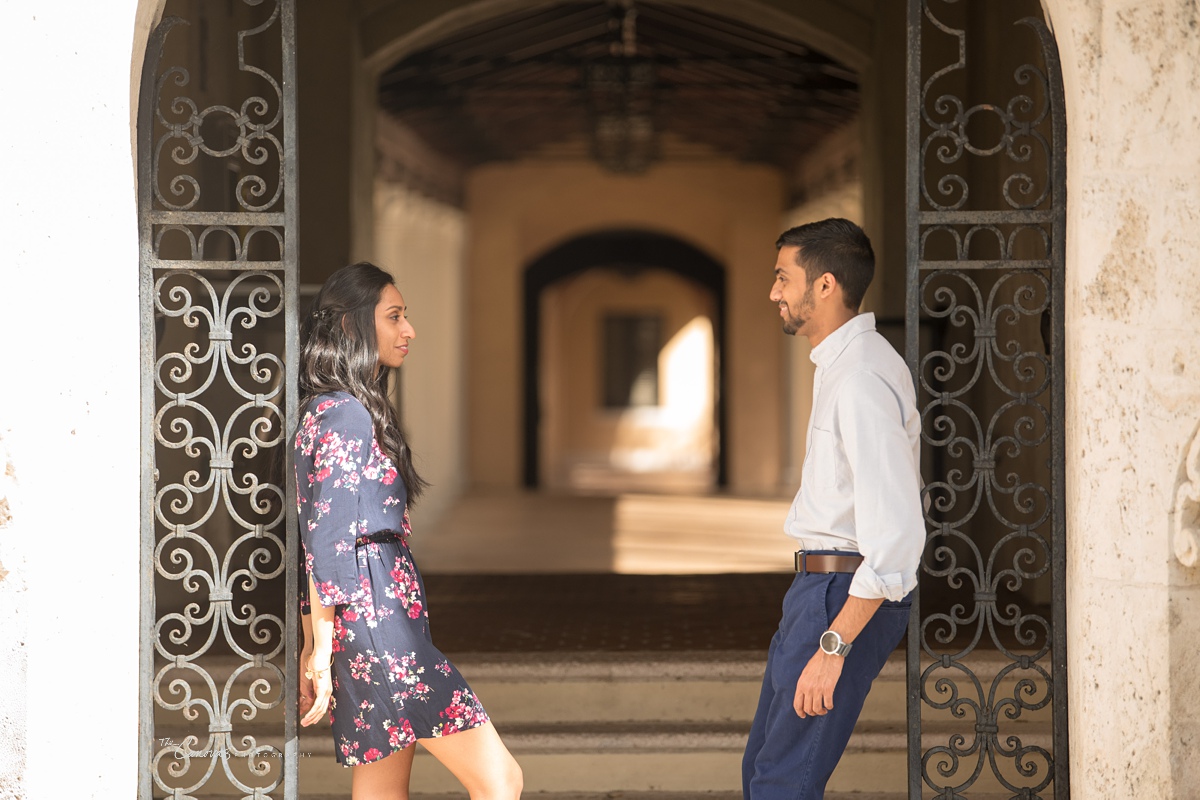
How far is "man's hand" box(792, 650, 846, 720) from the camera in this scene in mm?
3045

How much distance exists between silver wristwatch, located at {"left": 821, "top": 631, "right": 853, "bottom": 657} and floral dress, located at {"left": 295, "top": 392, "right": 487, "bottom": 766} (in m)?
0.90

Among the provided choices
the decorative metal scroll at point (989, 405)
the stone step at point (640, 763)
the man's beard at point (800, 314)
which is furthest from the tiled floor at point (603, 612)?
the man's beard at point (800, 314)

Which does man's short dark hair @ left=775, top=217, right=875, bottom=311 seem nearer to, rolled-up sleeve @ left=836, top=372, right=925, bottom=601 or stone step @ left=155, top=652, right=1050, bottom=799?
rolled-up sleeve @ left=836, top=372, right=925, bottom=601

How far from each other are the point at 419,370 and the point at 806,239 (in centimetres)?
1003

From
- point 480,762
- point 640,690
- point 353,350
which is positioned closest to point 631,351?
point 640,690

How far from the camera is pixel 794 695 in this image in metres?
3.14

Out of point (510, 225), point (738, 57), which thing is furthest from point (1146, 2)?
point (510, 225)

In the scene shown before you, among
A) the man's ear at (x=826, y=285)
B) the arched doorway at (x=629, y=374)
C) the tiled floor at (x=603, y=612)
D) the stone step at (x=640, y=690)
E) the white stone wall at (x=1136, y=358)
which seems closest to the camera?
the man's ear at (x=826, y=285)

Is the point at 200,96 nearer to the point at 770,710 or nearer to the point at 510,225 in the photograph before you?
the point at 770,710

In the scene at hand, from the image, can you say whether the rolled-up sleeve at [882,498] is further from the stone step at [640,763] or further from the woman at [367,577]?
the stone step at [640,763]

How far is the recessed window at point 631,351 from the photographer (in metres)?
33.0

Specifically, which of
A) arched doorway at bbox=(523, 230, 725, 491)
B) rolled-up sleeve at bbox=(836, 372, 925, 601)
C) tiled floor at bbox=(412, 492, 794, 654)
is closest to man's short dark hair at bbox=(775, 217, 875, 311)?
rolled-up sleeve at bbox=(836, 372, 925, 601)

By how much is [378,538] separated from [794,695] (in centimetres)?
113

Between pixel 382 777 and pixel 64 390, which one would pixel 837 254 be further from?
pixel 64 390
